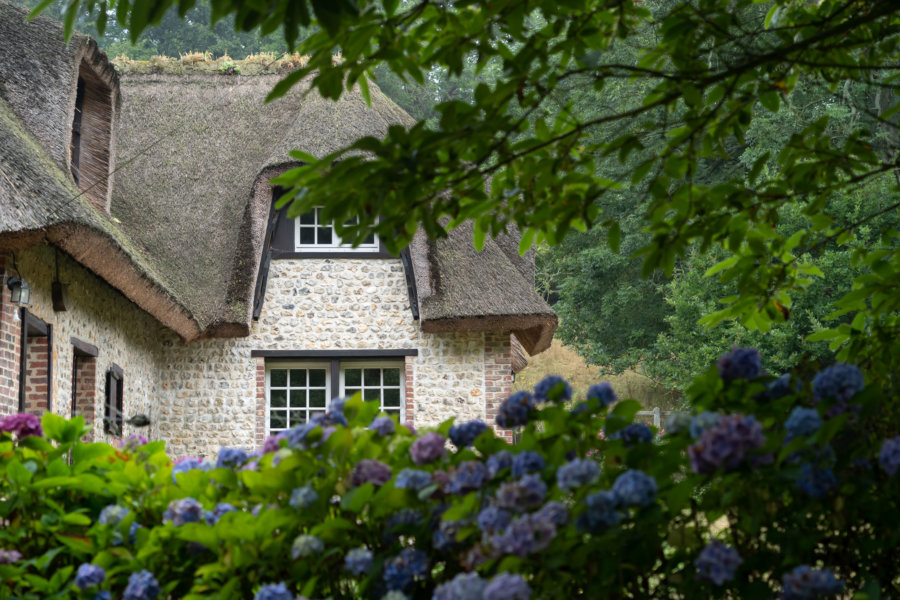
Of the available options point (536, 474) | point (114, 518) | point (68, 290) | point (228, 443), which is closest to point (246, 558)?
point (114, 518)

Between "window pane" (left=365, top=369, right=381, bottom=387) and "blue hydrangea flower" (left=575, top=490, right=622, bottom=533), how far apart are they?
35.4 ft

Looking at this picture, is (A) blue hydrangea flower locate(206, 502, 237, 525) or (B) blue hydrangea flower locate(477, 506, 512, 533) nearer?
(B) blue hydrangea flower locate(477, 506, 512, 533)

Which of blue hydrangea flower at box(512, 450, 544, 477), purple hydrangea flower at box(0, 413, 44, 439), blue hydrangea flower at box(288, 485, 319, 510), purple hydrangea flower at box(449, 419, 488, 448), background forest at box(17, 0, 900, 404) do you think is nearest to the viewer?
blue hydrangea flower at box(512, 450, 544, 477)

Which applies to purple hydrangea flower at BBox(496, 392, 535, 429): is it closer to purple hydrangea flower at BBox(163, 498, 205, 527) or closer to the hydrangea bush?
the hydrangea bush

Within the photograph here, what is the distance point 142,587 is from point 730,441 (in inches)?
49.2

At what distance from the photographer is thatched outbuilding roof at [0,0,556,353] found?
8.14 meters

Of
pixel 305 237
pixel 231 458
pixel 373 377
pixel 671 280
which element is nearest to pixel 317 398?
pixel 373 377

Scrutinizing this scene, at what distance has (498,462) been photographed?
6.26 feet

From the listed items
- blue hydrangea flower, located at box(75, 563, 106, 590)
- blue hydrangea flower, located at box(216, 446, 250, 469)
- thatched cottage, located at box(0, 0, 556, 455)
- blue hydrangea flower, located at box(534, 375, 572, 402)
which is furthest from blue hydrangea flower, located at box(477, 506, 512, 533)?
thatched cottage, located at box(0, 0, 556, 455)

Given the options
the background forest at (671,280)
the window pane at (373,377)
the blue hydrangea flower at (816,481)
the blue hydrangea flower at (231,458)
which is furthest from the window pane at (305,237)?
the blue hydrangea flower at (816,481)

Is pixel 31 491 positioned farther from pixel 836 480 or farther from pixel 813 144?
pixel 813 144

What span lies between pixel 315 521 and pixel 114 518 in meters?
0.50

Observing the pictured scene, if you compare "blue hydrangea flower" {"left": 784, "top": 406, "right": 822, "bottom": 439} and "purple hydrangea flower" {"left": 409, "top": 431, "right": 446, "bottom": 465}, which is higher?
"blue hydrangea flower" {"left": 784, "top": 406, "right": 822, "bottom": 439}

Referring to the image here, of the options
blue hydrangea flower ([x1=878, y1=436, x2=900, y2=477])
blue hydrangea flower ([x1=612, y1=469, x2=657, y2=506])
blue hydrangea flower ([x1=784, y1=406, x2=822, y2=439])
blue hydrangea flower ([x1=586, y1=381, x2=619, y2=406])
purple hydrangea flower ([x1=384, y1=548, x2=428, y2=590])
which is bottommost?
purple hydrangea flower ([x1=384, y1=548, x2=428, y2=590])
